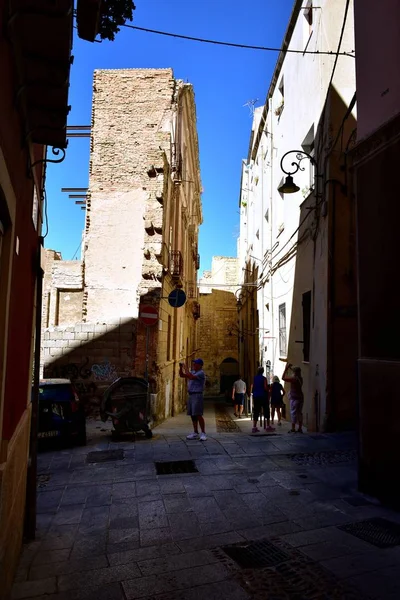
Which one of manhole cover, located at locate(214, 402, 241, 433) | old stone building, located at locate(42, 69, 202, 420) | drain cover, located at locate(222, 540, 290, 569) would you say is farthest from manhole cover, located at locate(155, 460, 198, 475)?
manhole cover, located at locate(214, 402, 241, 433)

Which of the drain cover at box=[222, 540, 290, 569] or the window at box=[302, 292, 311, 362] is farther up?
the window at box=[302, 292, 311, 362]

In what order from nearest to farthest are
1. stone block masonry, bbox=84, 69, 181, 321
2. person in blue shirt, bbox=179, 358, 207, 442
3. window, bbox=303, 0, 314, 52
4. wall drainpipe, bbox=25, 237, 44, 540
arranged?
wall drainpipe, bbox=25, 237, 44, 540 < person in blue shirt, bbox=179, 358, 207, 442 < window, bbox=303, 0, 314, 52 < stone block masonry, bbox=84, 69, 181, 321

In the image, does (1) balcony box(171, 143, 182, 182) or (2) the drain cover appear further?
(1) balcony box(171, 143, 182, 182)

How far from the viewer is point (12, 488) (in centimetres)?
334

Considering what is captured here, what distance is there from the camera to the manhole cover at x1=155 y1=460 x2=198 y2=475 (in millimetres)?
6617

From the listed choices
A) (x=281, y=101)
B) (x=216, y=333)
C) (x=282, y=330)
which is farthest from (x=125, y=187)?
(x=216, y=333)

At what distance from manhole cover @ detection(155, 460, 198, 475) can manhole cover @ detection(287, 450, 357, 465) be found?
1643 mm

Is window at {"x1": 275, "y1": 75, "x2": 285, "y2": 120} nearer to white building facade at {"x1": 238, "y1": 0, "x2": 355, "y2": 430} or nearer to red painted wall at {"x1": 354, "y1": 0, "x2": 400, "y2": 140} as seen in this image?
white building facade at {"x1": 238, "y1": 0, "x2": 355, "y2": 430}

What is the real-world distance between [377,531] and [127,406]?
5.72 meters

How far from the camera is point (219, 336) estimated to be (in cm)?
3403

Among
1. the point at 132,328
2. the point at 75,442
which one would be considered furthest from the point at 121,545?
the point at 132,328

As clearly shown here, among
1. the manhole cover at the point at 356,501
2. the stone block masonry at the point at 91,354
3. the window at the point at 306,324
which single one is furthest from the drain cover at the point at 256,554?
the stone block masonry at the point at 91,354

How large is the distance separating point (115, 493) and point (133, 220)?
9722 millimetres

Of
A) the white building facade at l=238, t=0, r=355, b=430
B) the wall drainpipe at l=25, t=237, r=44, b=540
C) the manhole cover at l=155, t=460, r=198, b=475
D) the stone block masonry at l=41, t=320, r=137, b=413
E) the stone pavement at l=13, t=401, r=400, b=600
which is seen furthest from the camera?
the stone block masonry at l=41, t=320, r=137, b=413
